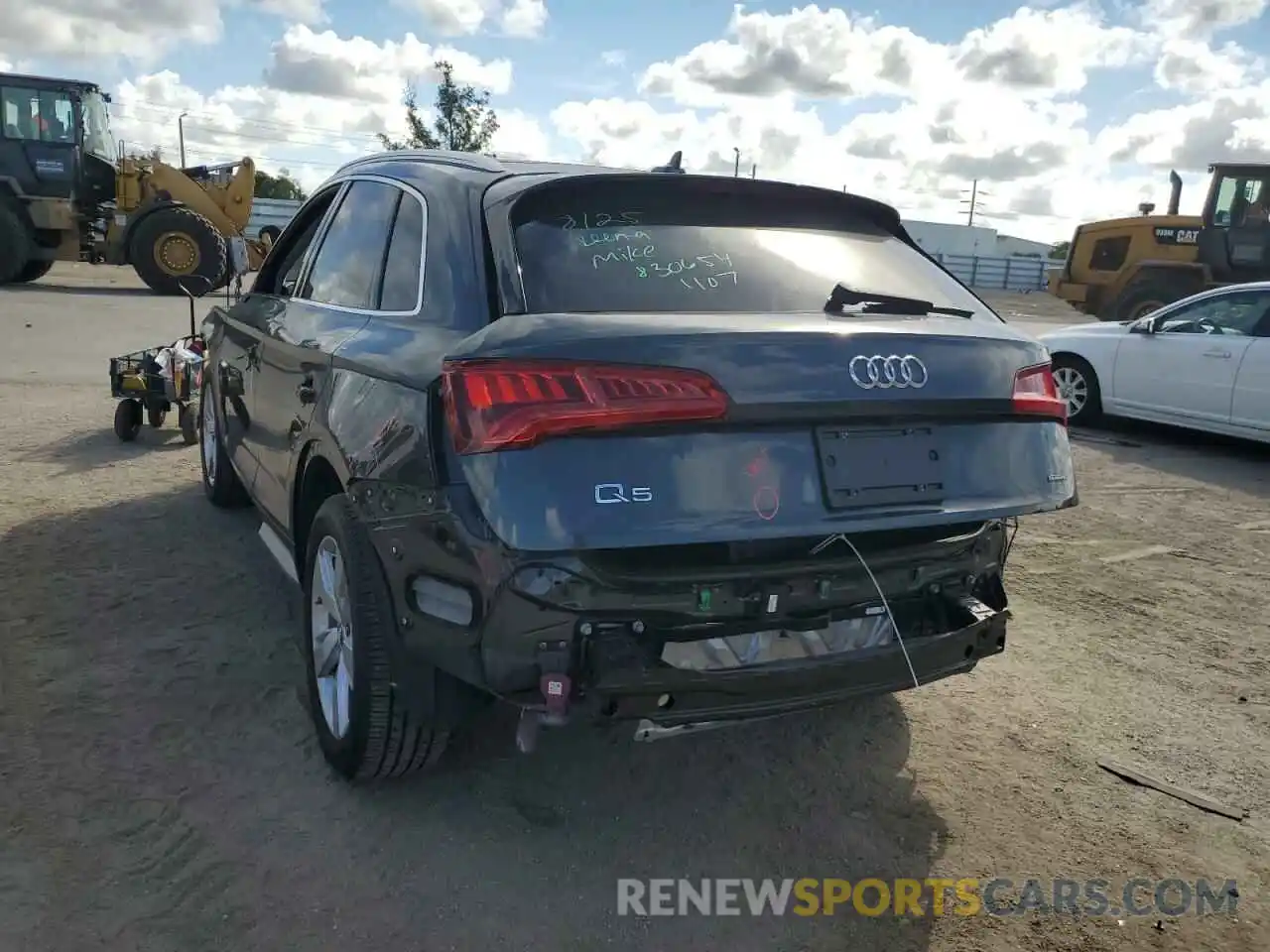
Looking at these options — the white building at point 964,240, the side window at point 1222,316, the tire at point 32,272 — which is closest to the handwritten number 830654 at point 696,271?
the side window at point 1222,316

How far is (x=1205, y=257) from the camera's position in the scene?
16.4 meters

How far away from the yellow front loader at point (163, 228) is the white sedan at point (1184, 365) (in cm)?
1368

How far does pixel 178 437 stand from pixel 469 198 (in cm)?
531

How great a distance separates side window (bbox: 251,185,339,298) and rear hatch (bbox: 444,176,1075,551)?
67.7 inches

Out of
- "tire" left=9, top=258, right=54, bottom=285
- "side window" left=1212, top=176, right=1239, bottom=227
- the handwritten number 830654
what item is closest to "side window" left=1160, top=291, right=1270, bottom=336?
the handwritten number 830654

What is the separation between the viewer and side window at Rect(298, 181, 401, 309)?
11.1 feet

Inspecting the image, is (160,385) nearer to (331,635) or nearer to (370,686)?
(331,635)

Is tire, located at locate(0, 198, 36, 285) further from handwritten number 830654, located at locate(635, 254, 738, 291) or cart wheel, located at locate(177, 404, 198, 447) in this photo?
handwritten number 830654, located at locate(635, 254, 738, 291)

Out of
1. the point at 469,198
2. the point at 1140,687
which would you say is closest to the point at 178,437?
the point at 469,198

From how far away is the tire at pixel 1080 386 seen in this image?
9.73 metres

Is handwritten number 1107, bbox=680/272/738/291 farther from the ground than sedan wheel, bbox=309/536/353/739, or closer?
farther from the ground

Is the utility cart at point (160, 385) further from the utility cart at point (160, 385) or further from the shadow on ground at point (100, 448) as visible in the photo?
the shadow on ground at point (100, 448)

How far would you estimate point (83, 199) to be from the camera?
62.5ft

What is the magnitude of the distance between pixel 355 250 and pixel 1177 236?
16.4m
